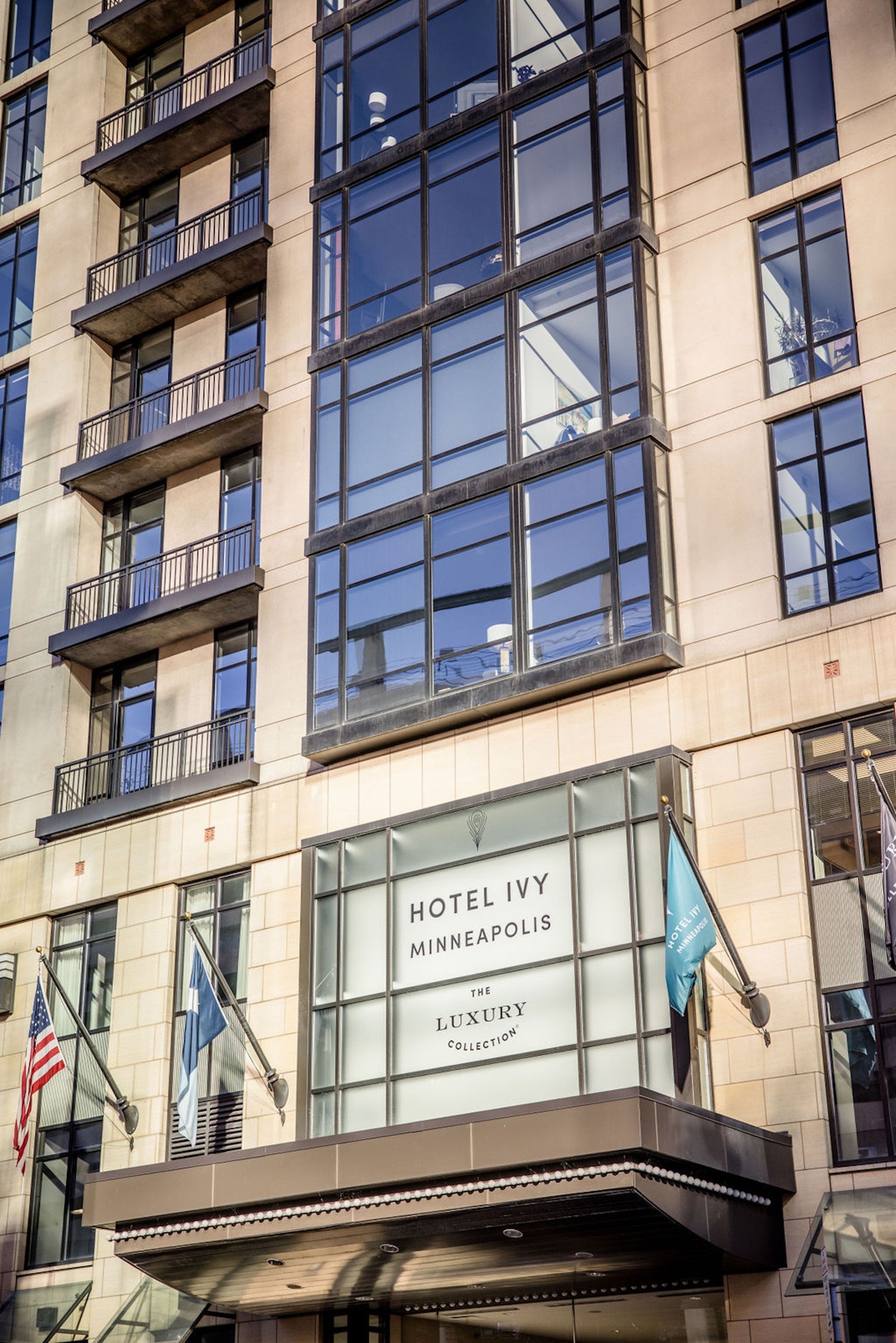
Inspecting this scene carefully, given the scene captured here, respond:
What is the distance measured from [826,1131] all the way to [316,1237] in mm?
6811

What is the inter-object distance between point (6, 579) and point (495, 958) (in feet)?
55.1

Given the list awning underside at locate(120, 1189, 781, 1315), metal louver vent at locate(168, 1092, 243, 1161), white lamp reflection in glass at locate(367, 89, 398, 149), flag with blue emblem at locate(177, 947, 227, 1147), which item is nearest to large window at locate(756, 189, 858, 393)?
white lamp reflection in glass at locate(367, 89, 398, 149)

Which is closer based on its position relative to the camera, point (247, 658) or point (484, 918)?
point (484, 918)

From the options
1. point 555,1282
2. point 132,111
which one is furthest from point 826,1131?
point 132,111

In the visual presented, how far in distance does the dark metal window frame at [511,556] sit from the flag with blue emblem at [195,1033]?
4748mm

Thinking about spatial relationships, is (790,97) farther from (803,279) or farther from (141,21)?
(141,21)

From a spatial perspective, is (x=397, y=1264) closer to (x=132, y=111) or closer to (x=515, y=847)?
(x=515, y=847)

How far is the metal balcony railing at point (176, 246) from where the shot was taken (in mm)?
34562

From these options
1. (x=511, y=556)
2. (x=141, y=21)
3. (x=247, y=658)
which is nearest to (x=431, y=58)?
(x=511, y=556)

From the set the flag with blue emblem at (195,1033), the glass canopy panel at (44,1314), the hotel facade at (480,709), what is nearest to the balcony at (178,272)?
the hotel facade at (480,709)

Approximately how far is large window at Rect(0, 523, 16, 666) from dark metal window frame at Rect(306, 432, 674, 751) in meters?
9.31

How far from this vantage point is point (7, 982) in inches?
1233

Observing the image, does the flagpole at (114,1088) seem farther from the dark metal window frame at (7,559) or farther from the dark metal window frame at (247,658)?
the dark metal window frame at (7,559)

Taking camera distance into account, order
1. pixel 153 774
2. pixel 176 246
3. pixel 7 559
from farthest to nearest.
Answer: pixel 7 559 → pixel 176 246 → pixel 153 774
